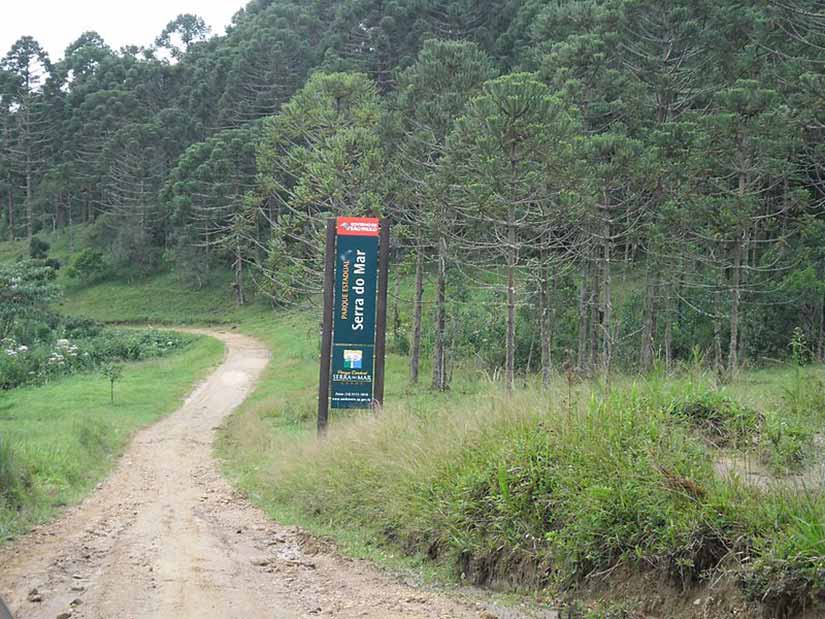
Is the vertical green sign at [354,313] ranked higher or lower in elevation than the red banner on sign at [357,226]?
lower

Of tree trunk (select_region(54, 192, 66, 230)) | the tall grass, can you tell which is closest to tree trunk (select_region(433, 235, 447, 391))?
the tall grass

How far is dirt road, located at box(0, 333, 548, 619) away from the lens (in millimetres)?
5871

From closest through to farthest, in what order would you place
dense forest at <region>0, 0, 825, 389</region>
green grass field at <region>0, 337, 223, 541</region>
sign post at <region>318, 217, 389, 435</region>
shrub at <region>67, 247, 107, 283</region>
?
green grass field at <region>0, 337, 223, 541</region>, sign post at <region>318, 217, 389, 435</region>, dense forest at <region>0, 0, 825, 389</region>, shrub at <region>67, 247, 107, 283</region>

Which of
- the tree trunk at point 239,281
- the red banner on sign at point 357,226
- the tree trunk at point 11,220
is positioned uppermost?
the tree trunk at point 11,220

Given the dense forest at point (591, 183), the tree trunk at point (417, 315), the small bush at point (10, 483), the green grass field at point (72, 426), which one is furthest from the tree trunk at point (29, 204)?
the small bush at point (10, 483)

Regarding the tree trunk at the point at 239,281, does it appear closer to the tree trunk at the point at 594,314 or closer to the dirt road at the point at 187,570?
the tree trunk at the point at 594,314

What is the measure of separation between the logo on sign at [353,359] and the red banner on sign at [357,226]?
6.36ft

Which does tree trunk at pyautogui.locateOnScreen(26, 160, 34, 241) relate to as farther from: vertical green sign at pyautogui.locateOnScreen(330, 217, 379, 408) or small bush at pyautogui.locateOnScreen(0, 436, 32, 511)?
small bush at pyautogui.locateOnScreen(0, 436, 32, 511)

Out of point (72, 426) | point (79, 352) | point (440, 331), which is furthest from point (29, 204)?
point (72, 426)

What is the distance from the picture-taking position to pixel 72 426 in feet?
57.7

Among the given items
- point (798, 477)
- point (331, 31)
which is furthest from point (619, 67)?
point (331, 31)

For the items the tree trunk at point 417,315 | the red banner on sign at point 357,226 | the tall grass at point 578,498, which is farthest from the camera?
the tree trunk at point 417,315

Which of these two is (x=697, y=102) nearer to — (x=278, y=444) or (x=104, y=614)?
(x=278, y=444)

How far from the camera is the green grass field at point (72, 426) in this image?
10.4 m
